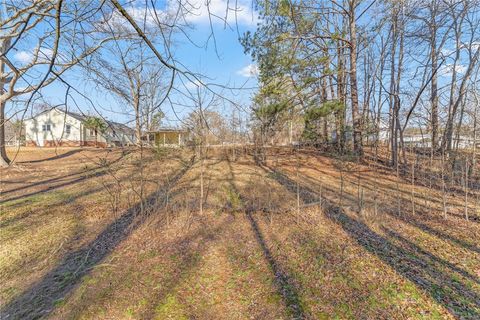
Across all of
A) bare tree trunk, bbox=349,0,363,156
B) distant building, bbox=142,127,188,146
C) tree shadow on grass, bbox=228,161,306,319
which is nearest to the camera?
tree shadow on grass, bbox=228,161,306,319

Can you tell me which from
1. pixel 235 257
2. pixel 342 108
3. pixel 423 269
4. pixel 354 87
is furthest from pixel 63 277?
pixel 354 87

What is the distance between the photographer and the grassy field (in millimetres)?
2502

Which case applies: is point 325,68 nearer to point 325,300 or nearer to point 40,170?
point 325,300

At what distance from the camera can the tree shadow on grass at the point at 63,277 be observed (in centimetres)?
246

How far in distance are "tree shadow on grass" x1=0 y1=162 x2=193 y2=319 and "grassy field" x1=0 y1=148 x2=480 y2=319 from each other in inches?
0.6

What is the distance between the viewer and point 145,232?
4164 millimetres

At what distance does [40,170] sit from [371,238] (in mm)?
11091

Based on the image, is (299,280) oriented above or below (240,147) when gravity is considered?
below

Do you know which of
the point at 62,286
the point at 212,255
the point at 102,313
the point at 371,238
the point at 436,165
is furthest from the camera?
the point at 436,165

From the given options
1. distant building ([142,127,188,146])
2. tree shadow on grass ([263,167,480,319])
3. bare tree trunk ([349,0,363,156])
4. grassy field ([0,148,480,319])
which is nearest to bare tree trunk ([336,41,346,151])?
bare tree trunk ([349,0,363,156])

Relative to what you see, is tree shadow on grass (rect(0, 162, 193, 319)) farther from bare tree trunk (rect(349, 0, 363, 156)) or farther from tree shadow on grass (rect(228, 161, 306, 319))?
bare tree trunk (rect(349, 0, 363, 156))

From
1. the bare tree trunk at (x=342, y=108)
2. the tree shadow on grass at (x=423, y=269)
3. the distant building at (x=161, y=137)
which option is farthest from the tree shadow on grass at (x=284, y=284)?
the bare tree trunk at (x=342, y=108)

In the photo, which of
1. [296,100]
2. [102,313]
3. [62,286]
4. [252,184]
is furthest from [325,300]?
[296,100]

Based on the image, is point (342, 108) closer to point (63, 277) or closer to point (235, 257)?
point (235, 257)
